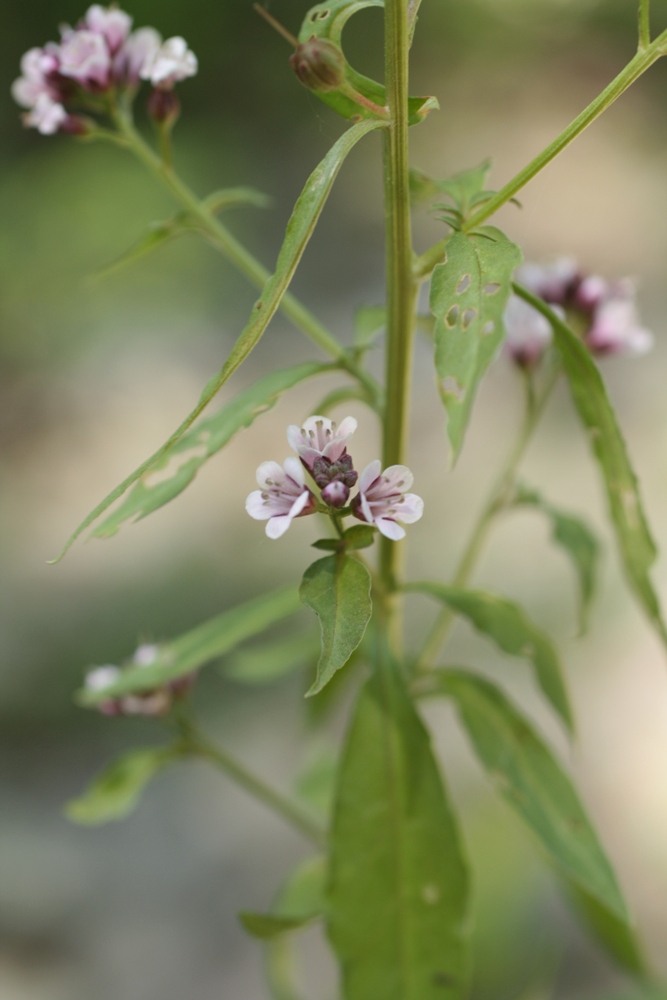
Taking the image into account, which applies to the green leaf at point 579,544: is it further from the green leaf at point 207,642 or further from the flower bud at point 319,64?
the flower bud at point 319,64

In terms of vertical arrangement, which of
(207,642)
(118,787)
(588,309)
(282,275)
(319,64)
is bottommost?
(118,787)

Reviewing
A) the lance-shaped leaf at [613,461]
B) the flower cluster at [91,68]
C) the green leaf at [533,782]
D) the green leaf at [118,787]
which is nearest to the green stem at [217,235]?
the flower cluster at [91,68]

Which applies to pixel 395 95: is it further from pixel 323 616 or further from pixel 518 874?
pixel 518 874

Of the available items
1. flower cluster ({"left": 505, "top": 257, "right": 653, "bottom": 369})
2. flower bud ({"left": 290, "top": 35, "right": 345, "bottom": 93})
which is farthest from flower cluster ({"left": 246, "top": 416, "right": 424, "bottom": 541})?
flower cluster ({"left": 505, "top": 257, "right": 653, "bottom": 369})

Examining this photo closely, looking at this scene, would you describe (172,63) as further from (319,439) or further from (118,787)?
(118,787)

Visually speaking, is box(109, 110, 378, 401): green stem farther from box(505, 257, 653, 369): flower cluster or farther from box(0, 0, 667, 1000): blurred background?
box(0, 0, 667, 1000): blurred background

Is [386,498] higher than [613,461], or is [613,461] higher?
[613,461]

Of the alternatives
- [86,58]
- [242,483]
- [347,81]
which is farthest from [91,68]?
[242,483]

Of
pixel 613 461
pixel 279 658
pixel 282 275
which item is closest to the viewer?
pixel 282 275
